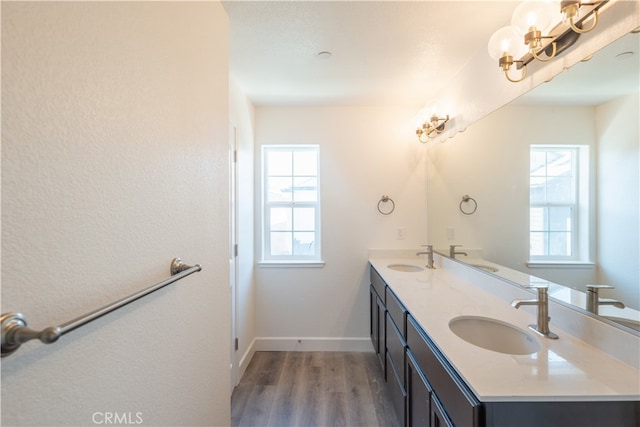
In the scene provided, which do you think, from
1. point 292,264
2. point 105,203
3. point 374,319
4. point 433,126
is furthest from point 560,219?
point 292,264

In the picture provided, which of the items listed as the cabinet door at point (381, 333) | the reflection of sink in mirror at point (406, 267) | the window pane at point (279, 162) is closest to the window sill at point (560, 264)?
the cabinet door at point (381, 333)

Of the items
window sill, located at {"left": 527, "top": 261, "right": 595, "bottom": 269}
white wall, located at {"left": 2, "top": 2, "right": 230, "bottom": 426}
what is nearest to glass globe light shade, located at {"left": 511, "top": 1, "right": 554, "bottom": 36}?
window sill, located at {"left": 527, "top": 261, "right": 595, "bottom": 269}

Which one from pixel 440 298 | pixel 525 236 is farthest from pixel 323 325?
pixel 525 236

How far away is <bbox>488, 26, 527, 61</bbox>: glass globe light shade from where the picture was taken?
4.01 ft

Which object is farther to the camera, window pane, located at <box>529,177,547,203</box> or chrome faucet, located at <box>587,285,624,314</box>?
window pane, located at <box>529,177,547,203</box>

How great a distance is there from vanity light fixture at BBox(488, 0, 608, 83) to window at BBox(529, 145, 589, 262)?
442 mm

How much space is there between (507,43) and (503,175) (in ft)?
2.41

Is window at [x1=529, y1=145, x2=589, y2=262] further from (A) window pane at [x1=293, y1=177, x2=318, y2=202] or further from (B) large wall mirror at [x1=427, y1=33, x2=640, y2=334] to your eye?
(A) window pane at [x1=293, y1=177, x2=318, y2=202]

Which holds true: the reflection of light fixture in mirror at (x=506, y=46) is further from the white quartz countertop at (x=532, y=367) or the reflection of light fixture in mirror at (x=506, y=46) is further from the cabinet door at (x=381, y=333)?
the cabinet door at (x=381, y=333)

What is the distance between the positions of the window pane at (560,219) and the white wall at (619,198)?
0.38ft

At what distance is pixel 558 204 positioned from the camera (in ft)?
4.00

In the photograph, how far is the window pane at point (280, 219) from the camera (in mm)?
2828

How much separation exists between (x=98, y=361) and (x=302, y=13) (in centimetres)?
172

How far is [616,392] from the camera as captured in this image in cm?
75
